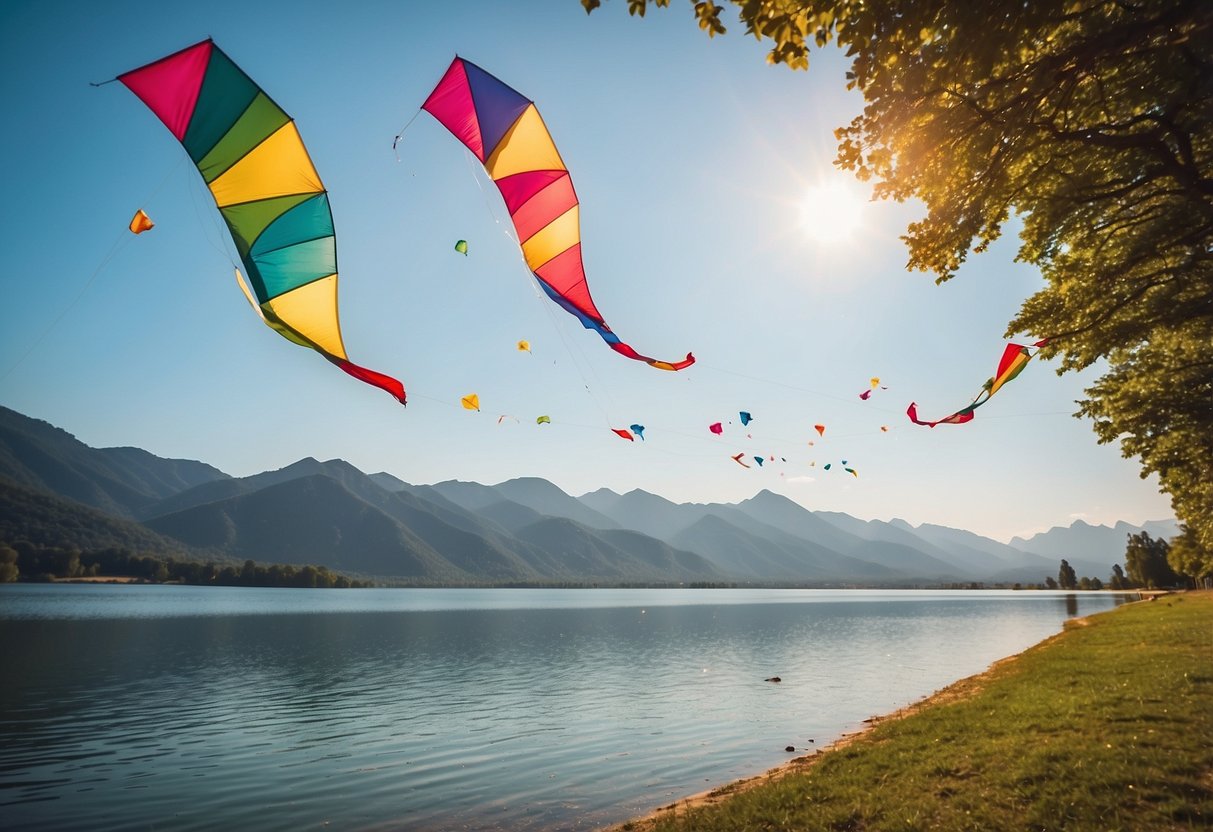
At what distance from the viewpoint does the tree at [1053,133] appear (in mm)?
6875

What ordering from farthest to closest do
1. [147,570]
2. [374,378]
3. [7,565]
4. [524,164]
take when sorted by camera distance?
[147,570] → [7,565] → [524,164] → [374,378]

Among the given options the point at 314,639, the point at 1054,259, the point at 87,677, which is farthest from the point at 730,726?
the point at 314,639

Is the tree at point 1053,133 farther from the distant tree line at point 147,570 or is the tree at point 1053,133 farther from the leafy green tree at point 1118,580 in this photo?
the leafy green tree at point 1118,580

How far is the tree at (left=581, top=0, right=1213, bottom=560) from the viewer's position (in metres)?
6.88

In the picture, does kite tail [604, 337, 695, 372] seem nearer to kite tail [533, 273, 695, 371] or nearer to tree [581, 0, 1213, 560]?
kite tail [533, 273, 695, 371]

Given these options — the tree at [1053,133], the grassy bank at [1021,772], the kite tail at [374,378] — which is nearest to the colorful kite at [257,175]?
the kite tail at [374,378]

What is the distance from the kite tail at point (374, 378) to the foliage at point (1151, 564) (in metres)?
149

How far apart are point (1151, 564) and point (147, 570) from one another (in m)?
266

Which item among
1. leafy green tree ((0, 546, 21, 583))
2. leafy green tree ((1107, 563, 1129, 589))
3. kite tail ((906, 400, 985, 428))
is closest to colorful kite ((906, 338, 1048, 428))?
kite tail ((906, 400, 985, 428))

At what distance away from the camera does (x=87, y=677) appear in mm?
33531

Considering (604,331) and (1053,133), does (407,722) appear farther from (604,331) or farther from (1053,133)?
(1053,133)

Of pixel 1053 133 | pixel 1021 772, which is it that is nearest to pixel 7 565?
pixel 1021 772

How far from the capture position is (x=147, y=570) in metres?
192

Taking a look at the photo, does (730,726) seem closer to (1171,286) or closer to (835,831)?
(835,831)
